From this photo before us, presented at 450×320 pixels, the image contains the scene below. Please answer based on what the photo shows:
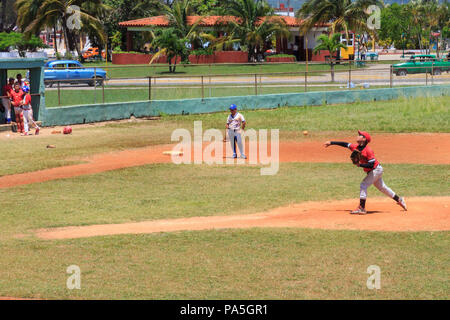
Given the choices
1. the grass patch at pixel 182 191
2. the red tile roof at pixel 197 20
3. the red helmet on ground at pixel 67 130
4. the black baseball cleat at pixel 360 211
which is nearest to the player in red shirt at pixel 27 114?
the red helmet on ground at pixel 67 130

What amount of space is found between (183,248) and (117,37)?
2557 inches

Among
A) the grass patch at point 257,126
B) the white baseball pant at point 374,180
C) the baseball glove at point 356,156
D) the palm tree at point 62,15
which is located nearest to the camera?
the baseball glove at point 356,156

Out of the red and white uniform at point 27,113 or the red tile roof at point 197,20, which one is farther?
the red tile roof at point 197,20

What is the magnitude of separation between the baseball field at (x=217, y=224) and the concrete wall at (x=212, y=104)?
5.54 metres

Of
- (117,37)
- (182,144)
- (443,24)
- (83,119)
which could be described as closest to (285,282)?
(182,144)

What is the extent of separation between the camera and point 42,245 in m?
12.4

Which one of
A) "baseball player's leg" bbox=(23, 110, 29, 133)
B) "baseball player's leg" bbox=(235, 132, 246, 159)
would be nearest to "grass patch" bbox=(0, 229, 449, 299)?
"baseball player's leg" bbox=(235, 132, 246, 159)

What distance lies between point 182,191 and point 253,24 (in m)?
47.3

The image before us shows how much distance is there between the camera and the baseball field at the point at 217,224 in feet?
33.0

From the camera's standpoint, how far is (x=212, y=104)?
1426 inches

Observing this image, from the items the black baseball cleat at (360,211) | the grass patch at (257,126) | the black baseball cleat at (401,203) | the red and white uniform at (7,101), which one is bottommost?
the black baseball cleat at (360,211)

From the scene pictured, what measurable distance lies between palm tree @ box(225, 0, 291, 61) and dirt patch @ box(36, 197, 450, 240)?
4788cm

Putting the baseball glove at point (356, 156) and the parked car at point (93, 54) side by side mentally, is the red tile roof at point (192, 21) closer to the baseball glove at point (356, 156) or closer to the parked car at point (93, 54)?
the parked car at point (93, 54)

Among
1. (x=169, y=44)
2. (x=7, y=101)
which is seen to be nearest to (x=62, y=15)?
(x=169, y=44)
